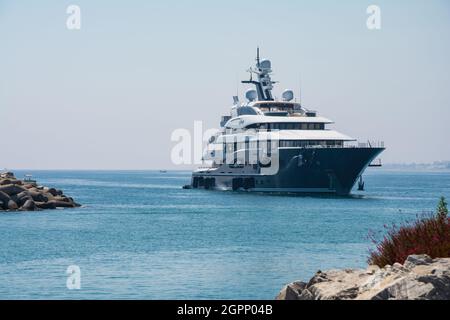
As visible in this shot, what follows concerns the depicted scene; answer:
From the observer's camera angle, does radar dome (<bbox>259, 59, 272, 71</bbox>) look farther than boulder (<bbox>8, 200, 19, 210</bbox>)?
Yes

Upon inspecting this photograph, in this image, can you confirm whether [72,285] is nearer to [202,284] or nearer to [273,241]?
[202,284]

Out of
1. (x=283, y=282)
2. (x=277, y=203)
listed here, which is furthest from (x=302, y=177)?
(x=283, y=282)

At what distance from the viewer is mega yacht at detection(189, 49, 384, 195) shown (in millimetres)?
80625

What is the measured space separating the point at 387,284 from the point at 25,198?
187 ft

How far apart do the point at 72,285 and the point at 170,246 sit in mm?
14376

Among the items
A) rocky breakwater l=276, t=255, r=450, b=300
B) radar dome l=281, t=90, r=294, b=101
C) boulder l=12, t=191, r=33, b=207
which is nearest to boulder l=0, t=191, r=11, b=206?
boulder l=12, t=191, r=33, b=207

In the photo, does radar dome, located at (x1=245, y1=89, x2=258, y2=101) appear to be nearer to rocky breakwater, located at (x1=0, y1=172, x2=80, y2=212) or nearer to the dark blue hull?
the dark blue hull

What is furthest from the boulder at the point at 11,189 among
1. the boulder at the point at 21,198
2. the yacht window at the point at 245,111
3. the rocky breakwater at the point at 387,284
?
the rocky breakwater at the point at 387,284

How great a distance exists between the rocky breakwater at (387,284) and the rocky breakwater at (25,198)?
51.8m

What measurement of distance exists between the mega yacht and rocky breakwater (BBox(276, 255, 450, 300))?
56.7 meters

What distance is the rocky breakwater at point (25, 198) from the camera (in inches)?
2781

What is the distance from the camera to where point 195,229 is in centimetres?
5450

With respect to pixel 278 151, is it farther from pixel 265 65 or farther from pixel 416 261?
pixel 416 261

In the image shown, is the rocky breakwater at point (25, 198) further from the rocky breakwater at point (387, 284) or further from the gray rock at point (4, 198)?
the rocky breakwater at point (387, 284)
